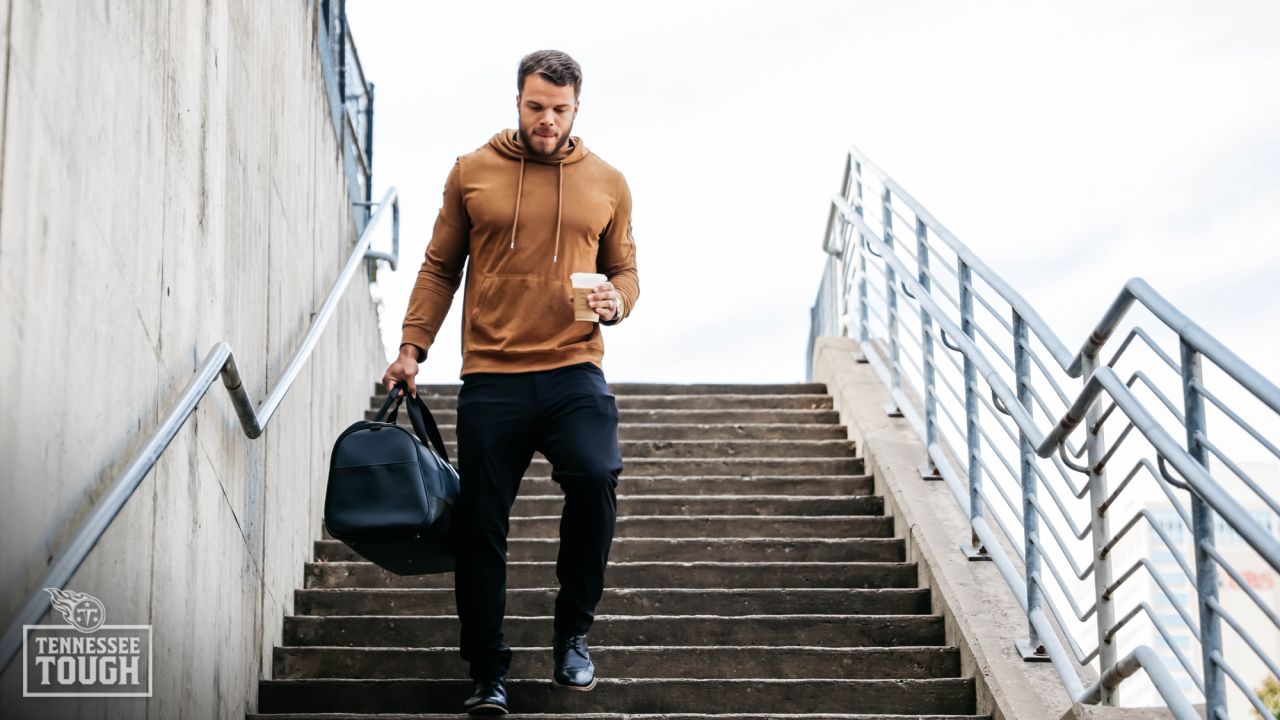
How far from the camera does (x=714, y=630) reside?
16.4 ft

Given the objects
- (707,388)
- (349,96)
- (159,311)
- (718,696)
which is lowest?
(718,696)

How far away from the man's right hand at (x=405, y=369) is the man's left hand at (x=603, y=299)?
57 centimetres

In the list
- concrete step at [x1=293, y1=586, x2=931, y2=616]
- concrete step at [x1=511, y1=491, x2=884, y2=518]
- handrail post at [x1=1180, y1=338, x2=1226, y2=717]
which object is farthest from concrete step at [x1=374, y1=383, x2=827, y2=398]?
handrail post at [x1=1180, y1=338, x2=1226, y2=717]

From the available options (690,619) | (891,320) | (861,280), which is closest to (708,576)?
(690,619)

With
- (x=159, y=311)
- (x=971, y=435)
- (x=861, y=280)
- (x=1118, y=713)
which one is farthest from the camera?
(x=861, y=280)

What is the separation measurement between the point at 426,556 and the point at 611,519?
51 centimetres

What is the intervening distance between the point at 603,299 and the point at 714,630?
5.22 feet

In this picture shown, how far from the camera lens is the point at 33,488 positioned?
106 inches

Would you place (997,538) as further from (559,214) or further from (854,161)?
(854,161)

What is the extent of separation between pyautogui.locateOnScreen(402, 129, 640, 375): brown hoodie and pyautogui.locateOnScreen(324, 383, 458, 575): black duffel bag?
35cm

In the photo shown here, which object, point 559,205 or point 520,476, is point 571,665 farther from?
point 559,205

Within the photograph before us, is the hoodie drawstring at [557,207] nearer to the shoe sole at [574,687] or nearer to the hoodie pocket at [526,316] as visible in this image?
the hoodie pocket at [526,316]

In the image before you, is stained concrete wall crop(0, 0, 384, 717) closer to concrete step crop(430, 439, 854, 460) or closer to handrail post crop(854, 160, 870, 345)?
concrete step crop(430, 439, 854, 460)

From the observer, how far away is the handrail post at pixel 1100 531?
3.77 m
